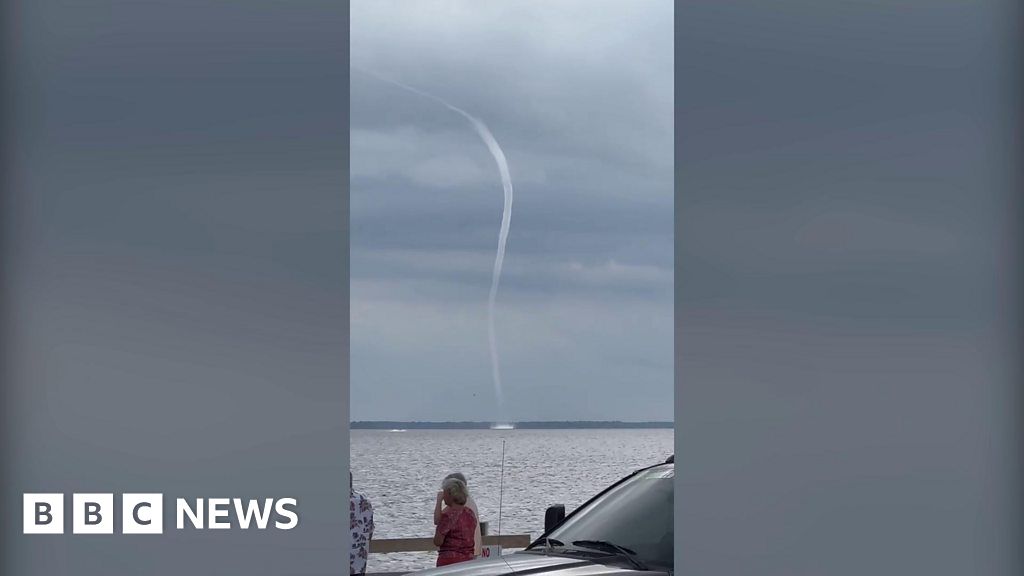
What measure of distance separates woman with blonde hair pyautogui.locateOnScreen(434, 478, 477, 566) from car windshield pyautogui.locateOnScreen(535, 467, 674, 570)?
1.81 m

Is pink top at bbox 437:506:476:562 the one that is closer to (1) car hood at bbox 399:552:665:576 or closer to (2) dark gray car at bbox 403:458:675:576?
(2) dark gray car at bbox 403:458:675:576

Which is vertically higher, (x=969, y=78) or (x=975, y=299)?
(x=969, y=78)

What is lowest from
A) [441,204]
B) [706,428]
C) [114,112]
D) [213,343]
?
[706,428]

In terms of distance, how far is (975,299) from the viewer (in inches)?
117

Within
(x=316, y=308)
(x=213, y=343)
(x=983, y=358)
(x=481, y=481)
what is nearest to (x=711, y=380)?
(x=983, y=358)

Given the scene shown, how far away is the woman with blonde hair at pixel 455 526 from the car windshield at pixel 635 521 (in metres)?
1.81

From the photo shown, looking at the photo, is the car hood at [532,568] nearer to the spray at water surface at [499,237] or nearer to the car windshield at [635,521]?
the car windshield at [635,521]

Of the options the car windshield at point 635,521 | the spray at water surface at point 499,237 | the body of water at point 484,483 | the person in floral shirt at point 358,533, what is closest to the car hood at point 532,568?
the car windshield at point 635,521

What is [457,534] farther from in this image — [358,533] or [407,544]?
[407,544]

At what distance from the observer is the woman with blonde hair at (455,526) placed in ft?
22.0

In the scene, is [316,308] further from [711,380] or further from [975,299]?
[975,299]

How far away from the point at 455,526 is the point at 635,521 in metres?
2.30

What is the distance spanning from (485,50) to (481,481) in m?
41.1

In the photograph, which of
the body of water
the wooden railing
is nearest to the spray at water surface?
the body of water
